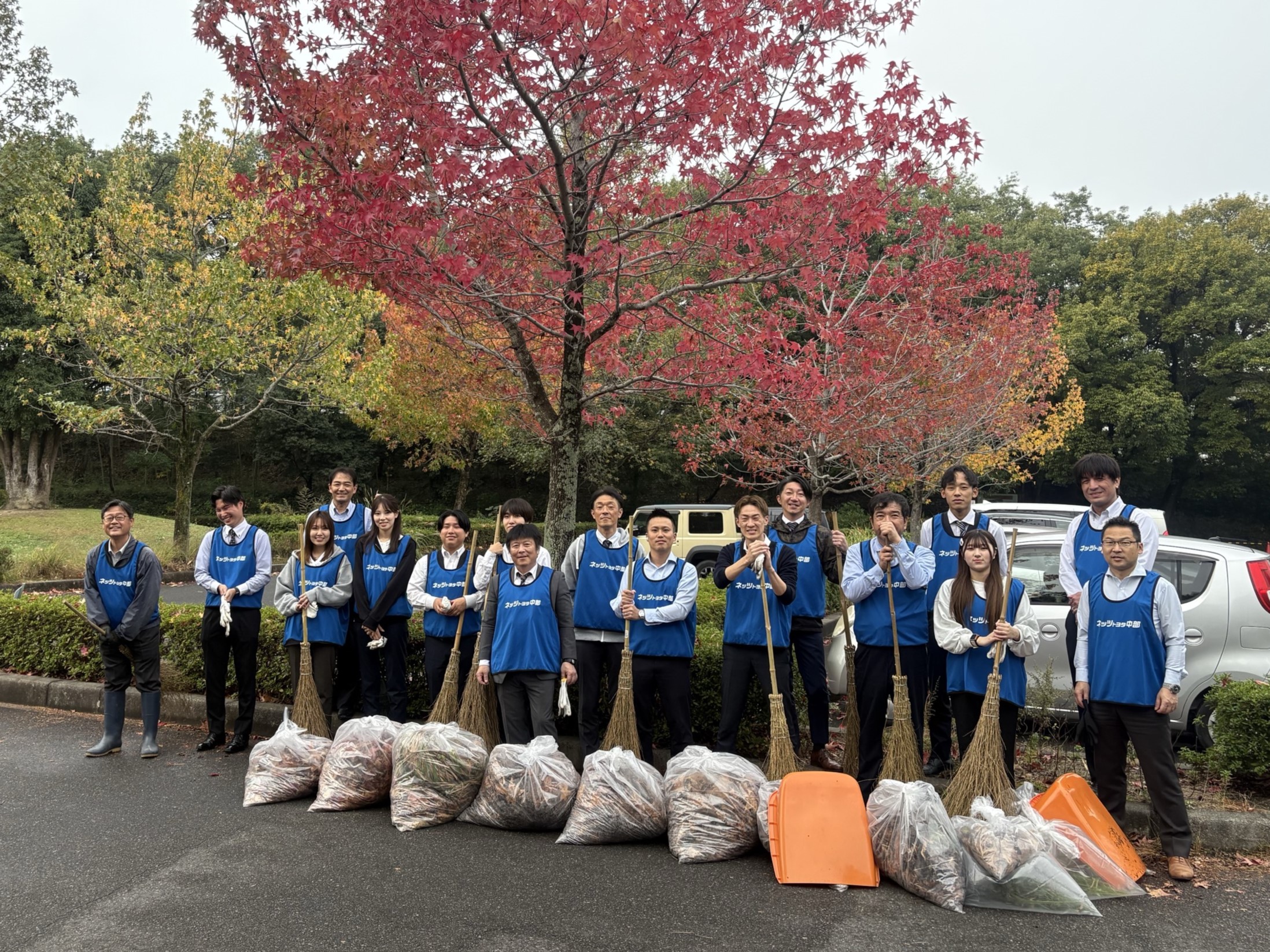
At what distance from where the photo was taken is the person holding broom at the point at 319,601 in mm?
5746

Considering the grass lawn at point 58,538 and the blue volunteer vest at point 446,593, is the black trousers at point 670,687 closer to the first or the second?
the blue volunteer vest at point 446,593

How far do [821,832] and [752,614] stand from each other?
1346 millimetres

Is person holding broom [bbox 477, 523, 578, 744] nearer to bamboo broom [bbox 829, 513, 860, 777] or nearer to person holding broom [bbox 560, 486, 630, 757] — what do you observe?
person holding broom [bbox 560, 486, 630, 757]

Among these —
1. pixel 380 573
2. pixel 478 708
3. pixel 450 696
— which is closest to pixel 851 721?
pixel 478 708

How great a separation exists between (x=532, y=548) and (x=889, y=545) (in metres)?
2.01

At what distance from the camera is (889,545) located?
195 inches

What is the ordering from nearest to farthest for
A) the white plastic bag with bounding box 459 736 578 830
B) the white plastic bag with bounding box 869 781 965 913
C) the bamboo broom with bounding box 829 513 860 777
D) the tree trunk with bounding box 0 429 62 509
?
the white plastic bag with bounding box 869 781 965 913 → the white plastic bag with bounding box 459 736 578 830 → the bamboo broom with bounding box 829 513 860 777 → the tree trunk with bounding box 0 429 62 509

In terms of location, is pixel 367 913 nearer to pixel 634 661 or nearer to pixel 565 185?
pixel 634 661

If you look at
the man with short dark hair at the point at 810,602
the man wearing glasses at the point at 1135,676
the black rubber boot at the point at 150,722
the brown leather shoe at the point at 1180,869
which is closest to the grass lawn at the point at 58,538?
the black rubber boot at the point at 150,722

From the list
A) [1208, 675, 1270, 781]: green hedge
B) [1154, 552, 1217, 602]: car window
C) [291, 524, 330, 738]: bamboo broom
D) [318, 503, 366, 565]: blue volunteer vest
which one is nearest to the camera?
[1208, 675, 1270, 781]: green hedge

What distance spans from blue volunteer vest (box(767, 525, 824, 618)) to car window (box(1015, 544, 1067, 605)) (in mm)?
1844

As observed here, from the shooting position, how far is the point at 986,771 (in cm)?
421

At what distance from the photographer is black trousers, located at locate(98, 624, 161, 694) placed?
19.3 ft

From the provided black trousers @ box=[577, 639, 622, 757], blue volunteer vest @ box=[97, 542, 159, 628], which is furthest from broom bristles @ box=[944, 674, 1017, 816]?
blue volunteer vest @ box=[97, 542, 159, 628]
